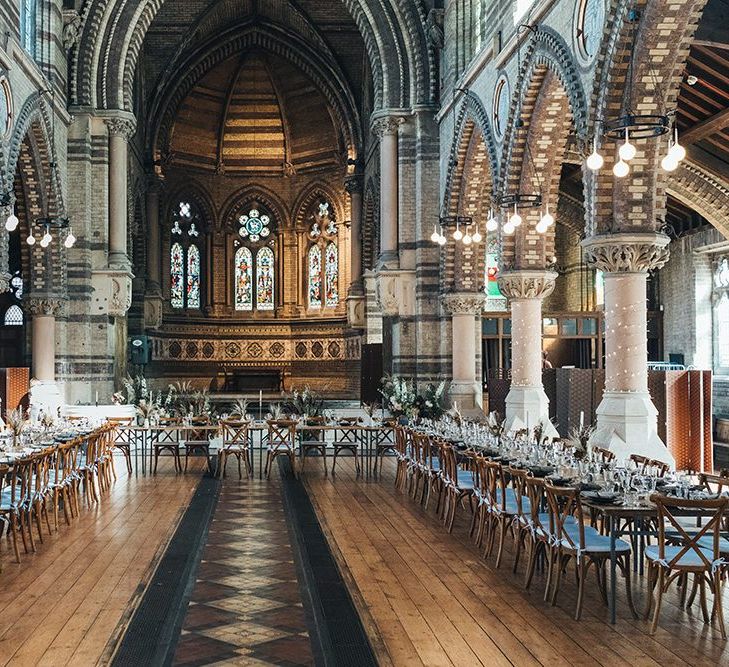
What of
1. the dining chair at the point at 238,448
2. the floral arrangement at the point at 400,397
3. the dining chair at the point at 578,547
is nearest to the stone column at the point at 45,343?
the dining chair at the point at 238,448

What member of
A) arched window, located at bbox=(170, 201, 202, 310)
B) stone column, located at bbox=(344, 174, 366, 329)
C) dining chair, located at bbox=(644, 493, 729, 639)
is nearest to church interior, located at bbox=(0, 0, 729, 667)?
dining chair, located at bbox=(644, 493, 729, 639)

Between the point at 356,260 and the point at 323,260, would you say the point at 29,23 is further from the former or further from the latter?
the point at 323,260

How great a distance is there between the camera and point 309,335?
44.7 meters

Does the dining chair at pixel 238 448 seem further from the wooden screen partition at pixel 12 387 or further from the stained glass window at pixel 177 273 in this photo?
the stained glass window at pixel 177 273

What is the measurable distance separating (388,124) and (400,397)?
28.5 feet

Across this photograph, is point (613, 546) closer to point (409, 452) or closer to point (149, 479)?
point (409, 452)

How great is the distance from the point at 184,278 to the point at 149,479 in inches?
1063

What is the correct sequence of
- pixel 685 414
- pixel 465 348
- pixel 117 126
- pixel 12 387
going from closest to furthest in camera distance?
pixel 685 414 → pixel 12 387 → pixel 465 348 → pixel 117 126

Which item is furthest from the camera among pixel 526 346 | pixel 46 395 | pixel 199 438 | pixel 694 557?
pixel 46 395

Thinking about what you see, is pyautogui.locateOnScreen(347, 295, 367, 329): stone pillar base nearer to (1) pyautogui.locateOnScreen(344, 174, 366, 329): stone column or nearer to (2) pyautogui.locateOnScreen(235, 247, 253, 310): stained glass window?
(1) pyautogui.locateOnScreen(344, 174, 366, 329): stone column

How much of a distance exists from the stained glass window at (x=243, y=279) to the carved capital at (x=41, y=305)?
19.7 meters

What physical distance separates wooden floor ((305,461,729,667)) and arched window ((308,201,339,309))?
3215 cm

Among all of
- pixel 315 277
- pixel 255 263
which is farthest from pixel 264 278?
pixel 315 277

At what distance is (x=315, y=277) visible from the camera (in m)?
45.8
